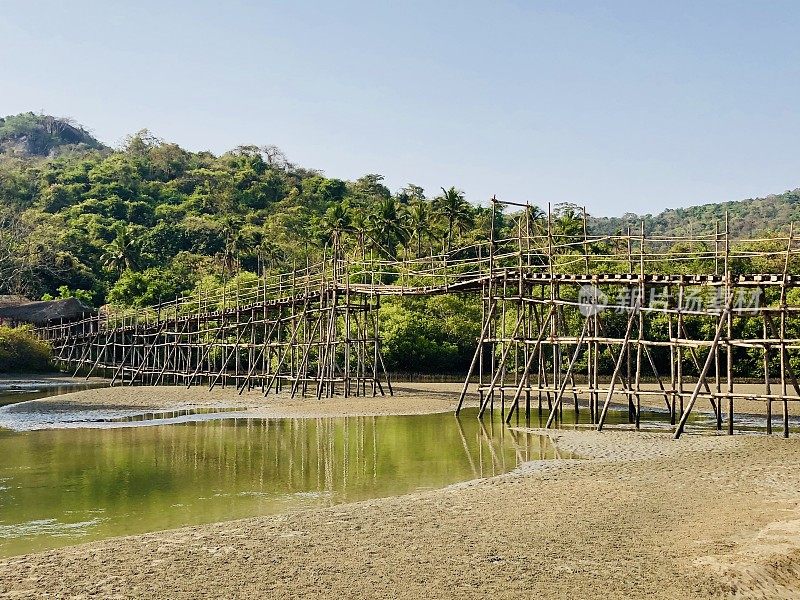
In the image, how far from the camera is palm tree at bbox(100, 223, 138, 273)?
76062mm

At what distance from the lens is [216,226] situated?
8450 centimetres

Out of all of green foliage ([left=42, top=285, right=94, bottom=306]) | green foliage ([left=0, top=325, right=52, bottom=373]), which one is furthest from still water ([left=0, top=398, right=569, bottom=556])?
green foliage ([left=42, top=285, right=94, bottom=306])

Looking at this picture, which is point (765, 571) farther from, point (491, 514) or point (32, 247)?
point (32, 247)

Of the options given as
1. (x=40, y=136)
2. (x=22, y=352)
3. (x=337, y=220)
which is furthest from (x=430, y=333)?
(x=40, y=136)

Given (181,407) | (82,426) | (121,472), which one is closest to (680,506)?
(121,472)

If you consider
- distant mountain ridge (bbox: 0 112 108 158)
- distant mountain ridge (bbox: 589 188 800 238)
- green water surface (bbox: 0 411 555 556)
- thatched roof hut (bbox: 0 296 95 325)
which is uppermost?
distant mountain ridge (bbox: 0 112 108 158)

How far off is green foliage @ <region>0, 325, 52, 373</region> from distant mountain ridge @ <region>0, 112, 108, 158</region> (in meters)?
120

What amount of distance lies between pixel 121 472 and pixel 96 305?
60.6 meters

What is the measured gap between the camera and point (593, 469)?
54.5 feet

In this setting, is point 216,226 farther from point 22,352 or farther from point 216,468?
point 216,468

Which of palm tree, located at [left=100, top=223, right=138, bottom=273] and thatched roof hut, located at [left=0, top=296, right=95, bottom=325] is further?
palm tree, located at [left=100, top=223, right=138, bottom=273]

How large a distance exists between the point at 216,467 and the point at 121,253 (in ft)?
203

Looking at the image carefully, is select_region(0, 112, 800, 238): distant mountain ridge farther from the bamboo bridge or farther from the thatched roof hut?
the thatched roof hut

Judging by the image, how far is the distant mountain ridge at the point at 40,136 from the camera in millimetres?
176500
